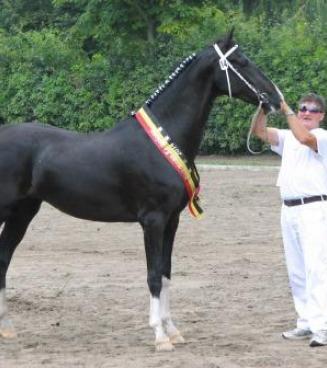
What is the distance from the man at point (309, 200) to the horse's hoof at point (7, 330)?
7.57ft

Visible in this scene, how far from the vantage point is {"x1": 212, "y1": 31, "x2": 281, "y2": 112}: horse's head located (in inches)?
290

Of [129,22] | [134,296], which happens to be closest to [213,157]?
[129,22]

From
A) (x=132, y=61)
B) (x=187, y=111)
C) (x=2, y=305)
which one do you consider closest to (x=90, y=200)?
(x=187, y=111)

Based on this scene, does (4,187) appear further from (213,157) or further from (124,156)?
(213,157)

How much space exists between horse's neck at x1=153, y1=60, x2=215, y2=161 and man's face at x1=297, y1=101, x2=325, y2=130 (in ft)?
2.38

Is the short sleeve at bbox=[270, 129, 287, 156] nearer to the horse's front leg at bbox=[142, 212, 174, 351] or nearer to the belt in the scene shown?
the belt

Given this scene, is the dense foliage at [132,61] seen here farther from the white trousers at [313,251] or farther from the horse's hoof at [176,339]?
the horse's hoof at [176,339]

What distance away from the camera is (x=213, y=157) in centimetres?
2595

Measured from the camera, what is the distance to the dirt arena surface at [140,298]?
713 cm

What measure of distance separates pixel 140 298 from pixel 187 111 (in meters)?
2.42

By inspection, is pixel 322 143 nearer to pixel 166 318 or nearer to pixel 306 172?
pixel 306 172

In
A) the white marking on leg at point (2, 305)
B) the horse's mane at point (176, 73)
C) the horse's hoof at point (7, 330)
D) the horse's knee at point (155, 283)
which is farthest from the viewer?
the white marking on leg at point (2, 305)

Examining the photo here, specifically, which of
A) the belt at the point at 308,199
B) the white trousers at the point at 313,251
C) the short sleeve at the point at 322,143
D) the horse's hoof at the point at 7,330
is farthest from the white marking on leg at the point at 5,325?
the short sleeve at the point at 322,143

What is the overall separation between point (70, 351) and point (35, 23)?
34.2 metres
